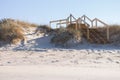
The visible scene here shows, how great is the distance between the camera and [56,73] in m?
12.2

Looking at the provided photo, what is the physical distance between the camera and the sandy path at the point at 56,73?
11367 mm

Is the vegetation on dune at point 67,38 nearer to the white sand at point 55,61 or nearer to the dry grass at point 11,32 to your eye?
the white sand at point 55,61

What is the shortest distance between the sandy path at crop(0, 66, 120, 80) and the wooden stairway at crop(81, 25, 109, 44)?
6.67 meters

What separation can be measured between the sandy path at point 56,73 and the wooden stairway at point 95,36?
21.9 feet

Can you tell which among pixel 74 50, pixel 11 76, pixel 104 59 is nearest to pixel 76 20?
pixel 74 50

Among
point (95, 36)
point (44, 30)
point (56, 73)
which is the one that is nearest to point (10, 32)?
point (44, 30)

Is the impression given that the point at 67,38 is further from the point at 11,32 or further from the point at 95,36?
the point at 11,32

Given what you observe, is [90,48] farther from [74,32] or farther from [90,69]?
[90,69]

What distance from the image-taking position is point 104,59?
15477 millimetres

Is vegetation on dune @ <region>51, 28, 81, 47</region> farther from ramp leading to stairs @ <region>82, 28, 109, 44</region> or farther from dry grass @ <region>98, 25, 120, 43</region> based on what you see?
dry grass @ <region>98, 25, 120, 43</region>

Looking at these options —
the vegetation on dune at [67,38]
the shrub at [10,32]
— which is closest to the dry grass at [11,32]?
the shrub at [10,32]

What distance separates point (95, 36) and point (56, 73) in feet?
28.8

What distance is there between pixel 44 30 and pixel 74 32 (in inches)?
136

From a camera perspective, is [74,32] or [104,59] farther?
[74,32]
